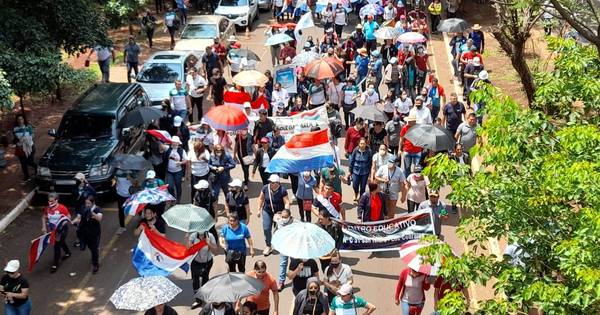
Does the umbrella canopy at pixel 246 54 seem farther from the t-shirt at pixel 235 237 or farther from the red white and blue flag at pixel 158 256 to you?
the red white and blue flag at pixel 158 256

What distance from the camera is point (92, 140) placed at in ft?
59.1

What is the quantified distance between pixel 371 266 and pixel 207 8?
24.0 metres

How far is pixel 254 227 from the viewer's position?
16.4m

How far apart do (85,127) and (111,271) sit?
455 cm

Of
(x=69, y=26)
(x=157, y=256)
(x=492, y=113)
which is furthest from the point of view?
(x=69, y=26)

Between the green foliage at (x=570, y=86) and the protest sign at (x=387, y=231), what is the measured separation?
2857 mm

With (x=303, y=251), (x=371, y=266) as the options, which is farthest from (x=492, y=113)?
(x=371, y=266)

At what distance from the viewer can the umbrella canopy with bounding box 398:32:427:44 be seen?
2412 cm

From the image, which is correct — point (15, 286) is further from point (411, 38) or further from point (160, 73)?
point (411, 38)

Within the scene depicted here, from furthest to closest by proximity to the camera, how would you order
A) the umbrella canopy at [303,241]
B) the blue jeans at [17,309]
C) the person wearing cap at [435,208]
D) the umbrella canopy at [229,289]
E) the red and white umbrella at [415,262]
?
the person wearing cap at [435,208] → the blue jeans at [17,309] → the umbrella canopy at [303,241] → the red and white umbrella at [415,262] → the umbrella canopy at [229,289]

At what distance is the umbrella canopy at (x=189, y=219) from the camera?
42.4 feet

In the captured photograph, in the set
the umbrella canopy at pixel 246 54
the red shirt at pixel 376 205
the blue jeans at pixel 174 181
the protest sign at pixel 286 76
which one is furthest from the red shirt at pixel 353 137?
the umbrella canopy at pixel 246 54

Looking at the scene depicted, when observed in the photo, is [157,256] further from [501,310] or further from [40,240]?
[501,310]

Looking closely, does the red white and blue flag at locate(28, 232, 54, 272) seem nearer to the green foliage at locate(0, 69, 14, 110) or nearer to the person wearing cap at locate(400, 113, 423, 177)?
the green foliage at locate(0, 69, 14, 110)
